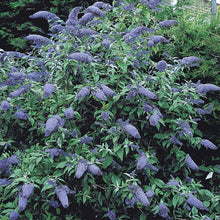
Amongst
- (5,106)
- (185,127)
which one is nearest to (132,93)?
(185,127)

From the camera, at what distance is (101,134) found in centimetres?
341

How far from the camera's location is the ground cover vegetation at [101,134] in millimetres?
2939

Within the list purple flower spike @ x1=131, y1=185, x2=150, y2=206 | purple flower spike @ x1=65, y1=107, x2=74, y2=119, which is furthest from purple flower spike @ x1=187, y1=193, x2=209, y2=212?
purple flower spike @ x1=65, y1=107, x2=74, y2=119

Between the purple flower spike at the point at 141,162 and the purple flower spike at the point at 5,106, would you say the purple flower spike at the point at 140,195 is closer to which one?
the purple flower spike at the point at 141,162

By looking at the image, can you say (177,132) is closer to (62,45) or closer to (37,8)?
(62,45)

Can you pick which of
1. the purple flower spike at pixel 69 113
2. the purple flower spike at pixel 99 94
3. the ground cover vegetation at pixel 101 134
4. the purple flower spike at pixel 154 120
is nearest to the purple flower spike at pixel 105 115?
the ground cover vegetation at pixel 101 134

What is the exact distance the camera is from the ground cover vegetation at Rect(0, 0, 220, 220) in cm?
294

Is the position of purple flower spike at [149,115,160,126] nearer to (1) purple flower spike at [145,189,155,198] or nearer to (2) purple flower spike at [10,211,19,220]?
(1) purple flower spike at [145,189,155,198]

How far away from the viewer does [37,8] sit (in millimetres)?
7453

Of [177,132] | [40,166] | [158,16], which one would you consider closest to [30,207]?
[40,166]

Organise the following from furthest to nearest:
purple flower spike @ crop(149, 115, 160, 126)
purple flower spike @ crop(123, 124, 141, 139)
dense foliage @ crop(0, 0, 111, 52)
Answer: dense foliage @ crop(0, 0, 111, 52) < purple flower spike @ crop(149, 115, 160, 126) < purple flower spike @ crop(123, 124, 141, 139)

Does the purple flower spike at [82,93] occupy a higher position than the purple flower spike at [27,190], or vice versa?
the purple flower spike at [82,93]

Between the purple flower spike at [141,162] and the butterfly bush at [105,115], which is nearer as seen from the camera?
the purple flower spike at [141,162]

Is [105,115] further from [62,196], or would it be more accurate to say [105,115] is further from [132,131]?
[62,196]
